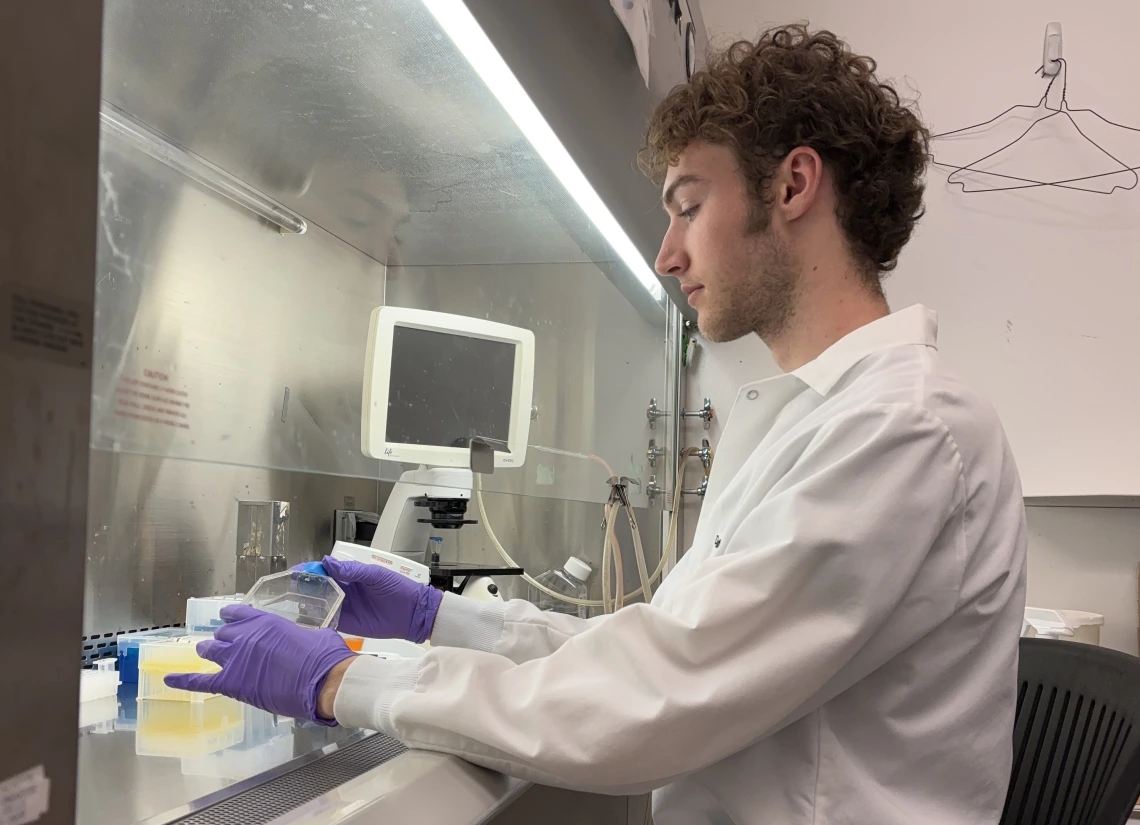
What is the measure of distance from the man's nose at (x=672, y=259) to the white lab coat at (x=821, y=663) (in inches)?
15.0

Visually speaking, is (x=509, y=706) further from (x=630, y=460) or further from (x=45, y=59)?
(x=630, y=460)

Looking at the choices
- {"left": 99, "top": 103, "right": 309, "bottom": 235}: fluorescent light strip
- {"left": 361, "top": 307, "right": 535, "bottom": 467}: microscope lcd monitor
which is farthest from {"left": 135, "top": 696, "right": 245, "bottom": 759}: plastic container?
{"left": 99, "top": 103, "right": 309, "bottom": 235}: fluorescent light strip

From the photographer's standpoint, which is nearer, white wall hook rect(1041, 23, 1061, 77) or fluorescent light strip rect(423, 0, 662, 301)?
fluorescent light strip rect(423, 0, 662, 301)

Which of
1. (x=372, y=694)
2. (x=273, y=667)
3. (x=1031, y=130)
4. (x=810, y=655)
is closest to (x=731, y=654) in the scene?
(x=810, y=655)

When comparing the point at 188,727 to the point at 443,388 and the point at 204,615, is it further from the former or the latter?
the point at 443,388

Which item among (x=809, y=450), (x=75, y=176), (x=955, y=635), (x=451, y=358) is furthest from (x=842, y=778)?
(x=451, y=358)

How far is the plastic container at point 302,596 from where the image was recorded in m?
1.14

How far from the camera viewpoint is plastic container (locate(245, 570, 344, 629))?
1.14 meters

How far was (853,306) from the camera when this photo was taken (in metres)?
1.13

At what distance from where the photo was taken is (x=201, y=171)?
1.35 meters

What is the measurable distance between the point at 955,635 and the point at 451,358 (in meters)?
1.00

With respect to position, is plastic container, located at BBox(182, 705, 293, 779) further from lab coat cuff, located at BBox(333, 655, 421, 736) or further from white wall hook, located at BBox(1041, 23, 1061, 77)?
white wall hook, located at BBox(1041, 23, 1061, 77)

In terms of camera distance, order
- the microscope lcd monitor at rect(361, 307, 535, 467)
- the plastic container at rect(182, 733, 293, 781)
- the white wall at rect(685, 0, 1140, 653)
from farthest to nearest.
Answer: the white wall at rect(685, 0, 1140, 653) < the microscope lcd monitor at rect(361, 307, 535, 467) < the plastic container at rect(182, 733, 293, 781)

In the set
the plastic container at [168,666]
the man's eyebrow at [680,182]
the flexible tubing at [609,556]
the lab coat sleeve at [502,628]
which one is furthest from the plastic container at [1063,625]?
the plastic container at [168,666]
